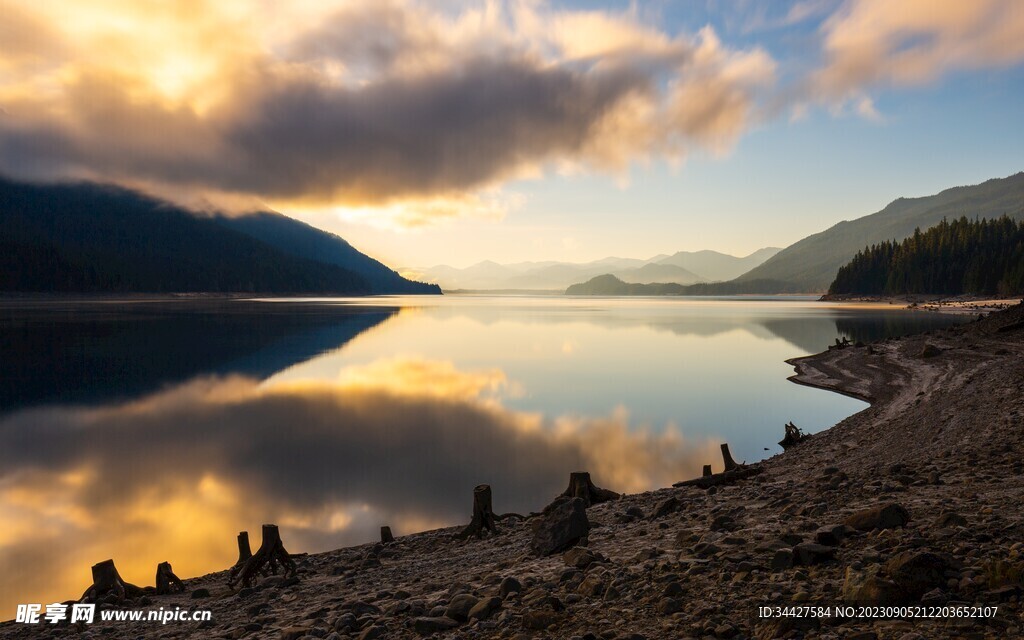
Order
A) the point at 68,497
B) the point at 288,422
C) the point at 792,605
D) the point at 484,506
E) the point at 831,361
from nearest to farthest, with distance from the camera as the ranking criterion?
the point at 792,605
the point at 484,506
the point at 68,497
the point at 288,422
the point at 831,361

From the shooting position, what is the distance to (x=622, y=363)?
5669 cm

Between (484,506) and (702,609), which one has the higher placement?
(702,609)

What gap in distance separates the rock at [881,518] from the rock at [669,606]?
3.57 metres

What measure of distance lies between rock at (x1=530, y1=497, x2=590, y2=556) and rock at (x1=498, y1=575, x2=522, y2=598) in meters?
2.47

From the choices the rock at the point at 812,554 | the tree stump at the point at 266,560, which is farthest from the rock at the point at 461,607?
the tree stump at the point at 266,560

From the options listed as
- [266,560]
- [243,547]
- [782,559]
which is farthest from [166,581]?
[782,559]

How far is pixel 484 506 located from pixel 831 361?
45.4m

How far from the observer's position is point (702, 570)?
8117 mm

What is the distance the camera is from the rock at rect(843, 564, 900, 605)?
20.5 ft

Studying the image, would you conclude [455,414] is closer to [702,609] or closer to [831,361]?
[702,609]

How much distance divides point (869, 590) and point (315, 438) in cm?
2649

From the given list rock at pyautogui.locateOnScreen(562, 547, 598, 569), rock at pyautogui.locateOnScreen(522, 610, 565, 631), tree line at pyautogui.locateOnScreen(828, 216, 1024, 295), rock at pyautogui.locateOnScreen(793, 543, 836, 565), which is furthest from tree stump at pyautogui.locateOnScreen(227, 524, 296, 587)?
tree line at pyautogui.locateOnScreen(828, 216, 1024, 295)

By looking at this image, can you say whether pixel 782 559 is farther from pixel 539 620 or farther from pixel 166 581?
pixel 166 581

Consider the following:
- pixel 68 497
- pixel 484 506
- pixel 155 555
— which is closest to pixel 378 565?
pixel 484 506
